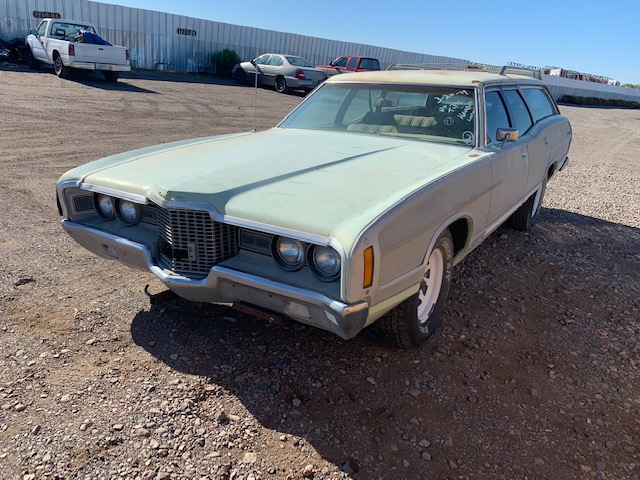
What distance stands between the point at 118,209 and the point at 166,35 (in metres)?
23.5

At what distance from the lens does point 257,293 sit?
261 cm

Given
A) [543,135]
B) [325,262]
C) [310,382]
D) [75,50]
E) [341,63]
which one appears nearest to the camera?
[325,262]

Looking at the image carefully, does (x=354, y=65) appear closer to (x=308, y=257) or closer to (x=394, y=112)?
(x=394, y=112)

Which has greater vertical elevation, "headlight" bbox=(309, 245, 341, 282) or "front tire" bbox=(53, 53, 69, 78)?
"headlight" bbox=(309, 245, 341, 282)

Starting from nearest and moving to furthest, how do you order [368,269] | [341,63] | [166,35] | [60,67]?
1. [368,269]
2. [60,67]
3. [341,63]
4. [166,35]

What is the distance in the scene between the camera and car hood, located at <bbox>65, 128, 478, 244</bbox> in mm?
2577

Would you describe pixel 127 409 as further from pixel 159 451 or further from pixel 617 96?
pixel 617 96

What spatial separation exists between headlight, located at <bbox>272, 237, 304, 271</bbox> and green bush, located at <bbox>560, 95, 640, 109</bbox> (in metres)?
36.8

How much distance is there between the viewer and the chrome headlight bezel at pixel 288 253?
8.47 feet

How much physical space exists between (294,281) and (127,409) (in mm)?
1066

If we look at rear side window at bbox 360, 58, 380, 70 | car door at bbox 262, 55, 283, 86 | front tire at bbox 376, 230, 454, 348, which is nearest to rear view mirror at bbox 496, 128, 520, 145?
front tire at bbox 376, 230, 454, 348

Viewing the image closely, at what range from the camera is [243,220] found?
2.59m

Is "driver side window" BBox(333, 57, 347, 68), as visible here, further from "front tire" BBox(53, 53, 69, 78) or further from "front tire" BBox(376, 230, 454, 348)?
"front tire" BBox(376, 230, 454, 348)

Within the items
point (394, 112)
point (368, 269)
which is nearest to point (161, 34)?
point (394, 112)
